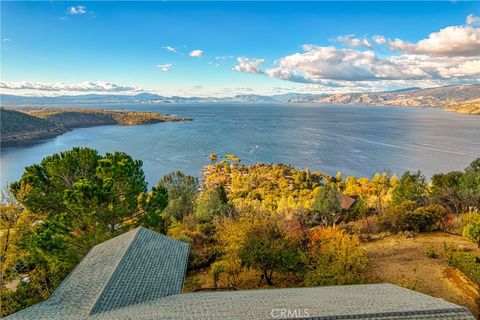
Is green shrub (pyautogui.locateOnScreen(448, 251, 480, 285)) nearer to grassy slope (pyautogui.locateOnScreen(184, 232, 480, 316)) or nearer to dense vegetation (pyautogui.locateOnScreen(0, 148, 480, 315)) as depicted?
dense vegetation (pyautogui.locateOnScreen(0, 148, 480, 315))

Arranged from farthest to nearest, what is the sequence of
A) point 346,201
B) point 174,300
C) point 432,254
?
1. point 346,201
2. point 432,254
3. point 174,300

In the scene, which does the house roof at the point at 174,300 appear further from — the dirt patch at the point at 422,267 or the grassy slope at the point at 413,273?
the dirt patch at the point at 422,267

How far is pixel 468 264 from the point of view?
25469 mm

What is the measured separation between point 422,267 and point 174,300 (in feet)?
79.4

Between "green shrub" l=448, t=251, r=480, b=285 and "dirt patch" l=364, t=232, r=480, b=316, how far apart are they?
2.41ft

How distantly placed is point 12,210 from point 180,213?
31.1 m

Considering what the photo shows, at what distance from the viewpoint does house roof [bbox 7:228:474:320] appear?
12.0 m

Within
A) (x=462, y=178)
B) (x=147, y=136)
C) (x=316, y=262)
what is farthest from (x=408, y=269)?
(x=147, y=136)

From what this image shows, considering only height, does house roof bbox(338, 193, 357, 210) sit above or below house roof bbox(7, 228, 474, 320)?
below

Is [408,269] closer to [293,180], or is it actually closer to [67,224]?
[67,224]

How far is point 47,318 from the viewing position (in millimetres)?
12859

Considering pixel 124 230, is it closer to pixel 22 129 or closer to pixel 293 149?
pixel 293 149

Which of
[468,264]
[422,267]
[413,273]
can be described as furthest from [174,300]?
[422,267]

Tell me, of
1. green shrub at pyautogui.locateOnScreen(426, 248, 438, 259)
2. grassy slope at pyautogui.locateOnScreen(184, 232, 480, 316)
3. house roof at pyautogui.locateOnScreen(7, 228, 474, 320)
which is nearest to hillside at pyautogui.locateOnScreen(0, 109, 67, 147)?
grassy slope at pyautogui.locateOnScreen(184, 232, 480, 316)
